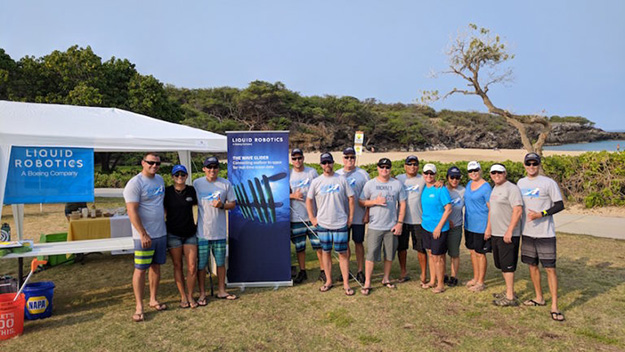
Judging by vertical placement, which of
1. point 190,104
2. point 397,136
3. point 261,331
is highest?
point 190,104

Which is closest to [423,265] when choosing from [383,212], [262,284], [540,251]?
[383,212]

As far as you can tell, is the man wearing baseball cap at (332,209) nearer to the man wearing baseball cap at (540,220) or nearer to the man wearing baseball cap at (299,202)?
the man wearing baseball cap at (299,202)

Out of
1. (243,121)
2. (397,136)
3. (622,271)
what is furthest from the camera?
(397,136)

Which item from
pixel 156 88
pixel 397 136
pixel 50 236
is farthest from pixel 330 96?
pixel 50 236

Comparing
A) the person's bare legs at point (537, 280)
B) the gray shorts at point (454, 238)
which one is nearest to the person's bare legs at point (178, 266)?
the gray shorts at point (454, 238)

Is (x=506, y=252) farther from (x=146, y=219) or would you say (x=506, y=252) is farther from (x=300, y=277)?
(x=146, y=219)

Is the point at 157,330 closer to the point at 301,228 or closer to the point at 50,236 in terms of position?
the point at 301,228

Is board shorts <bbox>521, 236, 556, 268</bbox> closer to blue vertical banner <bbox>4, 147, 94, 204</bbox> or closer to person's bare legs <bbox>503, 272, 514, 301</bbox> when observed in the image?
person's bare legs <bbox>503, 272, 514, 301</bbox>

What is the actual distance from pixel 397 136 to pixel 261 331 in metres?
48.2

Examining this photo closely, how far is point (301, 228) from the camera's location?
19.2 feet

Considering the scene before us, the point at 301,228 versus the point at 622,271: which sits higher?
the point at 301,228

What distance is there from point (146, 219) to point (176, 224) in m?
0.36

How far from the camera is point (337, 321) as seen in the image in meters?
4.52

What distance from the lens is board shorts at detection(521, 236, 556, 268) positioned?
4.42m
